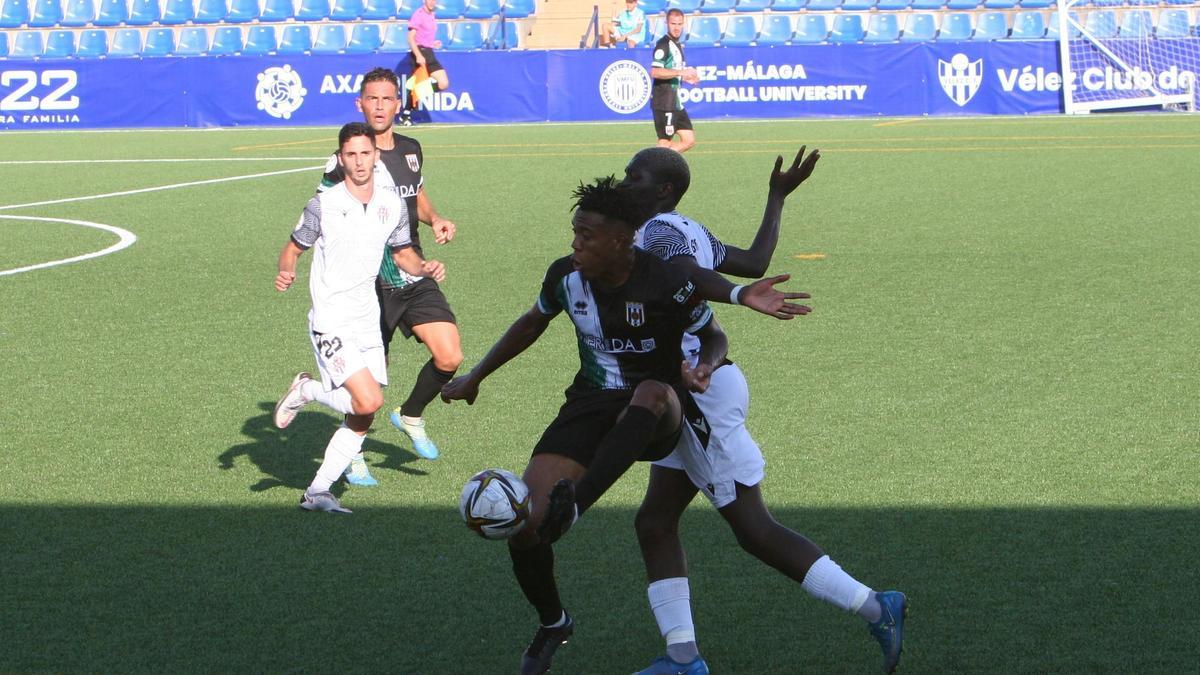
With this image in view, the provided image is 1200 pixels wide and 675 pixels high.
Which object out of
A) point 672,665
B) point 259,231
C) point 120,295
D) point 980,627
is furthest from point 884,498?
point 259,231

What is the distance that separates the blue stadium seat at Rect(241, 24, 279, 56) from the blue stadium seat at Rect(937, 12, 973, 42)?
54.1ft

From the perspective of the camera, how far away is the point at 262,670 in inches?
192

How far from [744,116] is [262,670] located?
95.6 feet

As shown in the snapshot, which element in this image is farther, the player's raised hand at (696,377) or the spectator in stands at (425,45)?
the spectator in stands at (425,45)

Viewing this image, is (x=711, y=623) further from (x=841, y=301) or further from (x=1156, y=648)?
(x=841, y=301)

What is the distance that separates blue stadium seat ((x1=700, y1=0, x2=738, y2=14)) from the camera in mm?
38031

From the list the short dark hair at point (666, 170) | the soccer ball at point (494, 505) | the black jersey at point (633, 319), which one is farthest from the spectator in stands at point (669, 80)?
the soccer ball at point (494, 505)

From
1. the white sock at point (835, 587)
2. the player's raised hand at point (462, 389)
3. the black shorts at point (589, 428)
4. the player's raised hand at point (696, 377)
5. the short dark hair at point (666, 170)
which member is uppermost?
the short dark hair at point (666, 170)

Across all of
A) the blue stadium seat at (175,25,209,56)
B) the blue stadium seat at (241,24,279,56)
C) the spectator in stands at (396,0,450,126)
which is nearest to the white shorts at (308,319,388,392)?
the spectator in stands at (396,0,450,126)

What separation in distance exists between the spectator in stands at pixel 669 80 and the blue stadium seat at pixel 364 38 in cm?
1706

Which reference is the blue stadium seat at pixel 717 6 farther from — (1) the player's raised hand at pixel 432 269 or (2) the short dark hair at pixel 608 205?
(2) the short dark hair at pixel 608 205

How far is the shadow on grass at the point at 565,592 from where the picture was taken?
493 cm

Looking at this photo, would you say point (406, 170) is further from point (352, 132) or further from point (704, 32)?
point (704, 32)

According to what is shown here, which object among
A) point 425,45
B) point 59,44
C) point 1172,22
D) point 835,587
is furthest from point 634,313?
point 59,44
